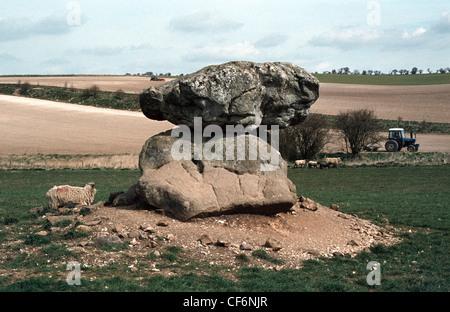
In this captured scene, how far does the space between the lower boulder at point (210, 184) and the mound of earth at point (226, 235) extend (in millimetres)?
407

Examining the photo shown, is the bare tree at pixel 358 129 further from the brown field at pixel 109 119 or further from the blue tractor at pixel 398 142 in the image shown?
the blue tractor at pixel 398 142

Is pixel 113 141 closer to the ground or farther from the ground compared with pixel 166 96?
closer to the ground

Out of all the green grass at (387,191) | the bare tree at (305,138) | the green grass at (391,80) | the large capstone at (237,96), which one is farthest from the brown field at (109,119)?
the large capstone at (237,96)

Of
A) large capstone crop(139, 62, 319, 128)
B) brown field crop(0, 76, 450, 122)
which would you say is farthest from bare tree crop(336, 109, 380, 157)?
large capstone crop(139, 62, 319, 128)

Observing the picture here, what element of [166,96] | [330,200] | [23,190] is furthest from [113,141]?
[166,96]

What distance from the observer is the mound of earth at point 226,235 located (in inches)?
506

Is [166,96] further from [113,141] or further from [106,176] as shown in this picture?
[113,141]

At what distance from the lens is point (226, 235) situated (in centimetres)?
1394

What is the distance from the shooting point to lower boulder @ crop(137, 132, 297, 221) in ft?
48.3

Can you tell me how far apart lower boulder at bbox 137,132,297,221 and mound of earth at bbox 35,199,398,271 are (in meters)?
0.41

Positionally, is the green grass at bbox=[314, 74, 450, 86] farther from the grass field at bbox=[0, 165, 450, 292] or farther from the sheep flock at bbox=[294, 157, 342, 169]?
the grass field at bbox=[0, 165, 450, 292]

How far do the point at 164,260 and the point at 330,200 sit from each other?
1381cm

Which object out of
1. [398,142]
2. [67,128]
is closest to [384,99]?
[398,142]

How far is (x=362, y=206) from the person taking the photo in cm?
2227
